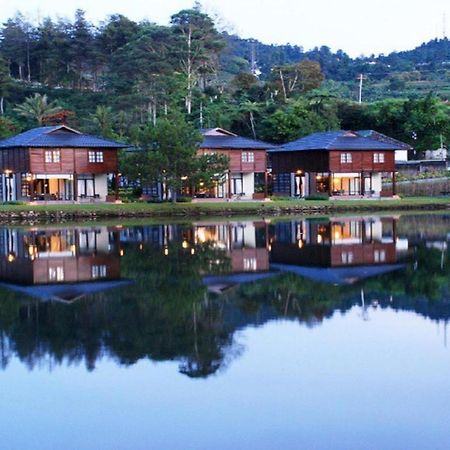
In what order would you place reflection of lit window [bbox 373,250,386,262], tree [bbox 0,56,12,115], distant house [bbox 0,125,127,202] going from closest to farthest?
reflection of lit window [bbox 373,250,386,262] → distant house [bbox 0,125,127,202] → tree [bbox 0,56,12,115]

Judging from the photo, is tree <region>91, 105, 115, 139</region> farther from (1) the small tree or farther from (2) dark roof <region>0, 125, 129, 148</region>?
(1) the small tree

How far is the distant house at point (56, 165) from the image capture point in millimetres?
59281

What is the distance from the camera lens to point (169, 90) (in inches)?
3442

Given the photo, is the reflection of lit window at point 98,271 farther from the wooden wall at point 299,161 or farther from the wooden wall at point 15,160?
the wooden wall at point 299,161

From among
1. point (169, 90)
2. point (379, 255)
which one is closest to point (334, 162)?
point (169, 90)

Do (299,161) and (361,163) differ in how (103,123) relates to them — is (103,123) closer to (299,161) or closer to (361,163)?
(299,161)

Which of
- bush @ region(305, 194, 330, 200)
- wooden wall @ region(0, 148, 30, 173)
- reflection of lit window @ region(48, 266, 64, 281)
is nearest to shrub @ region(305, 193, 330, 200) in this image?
bush @ region(305, 194, 330, 200)

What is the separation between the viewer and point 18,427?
35.1ft

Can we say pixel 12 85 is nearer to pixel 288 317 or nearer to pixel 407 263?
pixel 407 263

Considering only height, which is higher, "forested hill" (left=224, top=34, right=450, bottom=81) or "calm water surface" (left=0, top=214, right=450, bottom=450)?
"forested hill" (left=224, top=34, right=450, bottom=81)

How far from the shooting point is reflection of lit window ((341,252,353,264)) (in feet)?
90.0

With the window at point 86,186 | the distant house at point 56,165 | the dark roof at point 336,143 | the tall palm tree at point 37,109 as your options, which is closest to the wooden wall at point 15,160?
the distant house at point 56,165

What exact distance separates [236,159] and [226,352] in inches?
2020

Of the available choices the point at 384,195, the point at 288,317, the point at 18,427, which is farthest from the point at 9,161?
the point at 18,427
